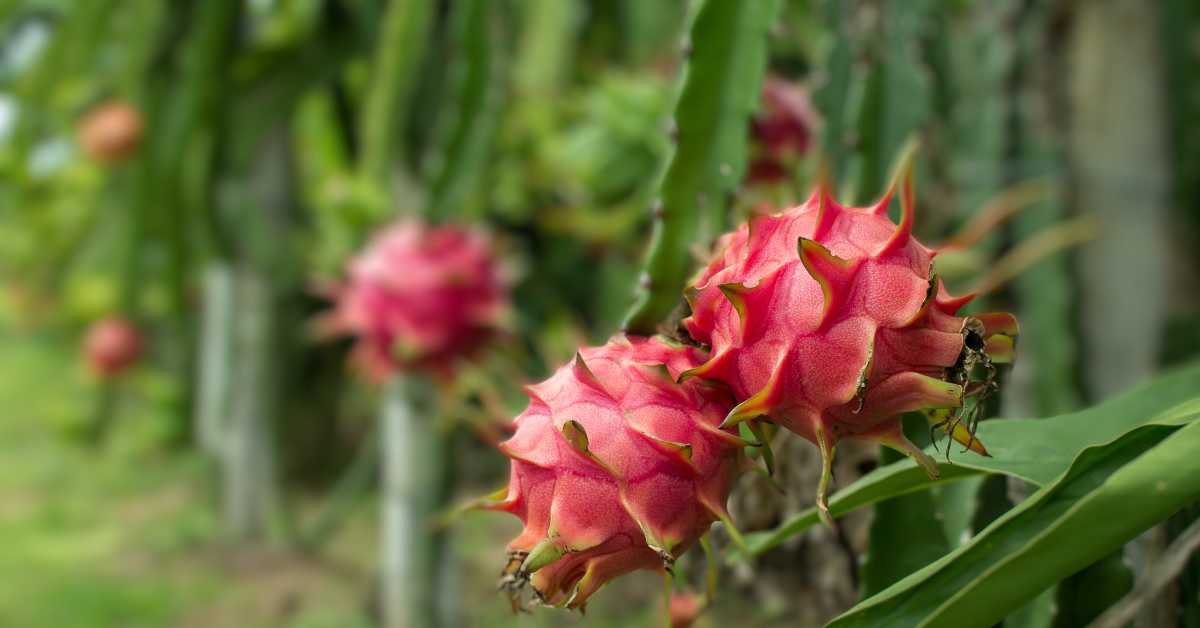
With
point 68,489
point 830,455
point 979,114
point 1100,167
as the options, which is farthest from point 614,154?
point 68,489

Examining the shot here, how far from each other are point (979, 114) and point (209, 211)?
1.47m

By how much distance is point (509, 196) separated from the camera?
228cm

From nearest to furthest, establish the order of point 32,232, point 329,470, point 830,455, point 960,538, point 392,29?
point 830,455 < point 960,538 < point 392,29 < point 329,470 < point 32,232

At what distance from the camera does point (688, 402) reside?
522mm

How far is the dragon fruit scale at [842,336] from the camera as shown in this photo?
483 mm

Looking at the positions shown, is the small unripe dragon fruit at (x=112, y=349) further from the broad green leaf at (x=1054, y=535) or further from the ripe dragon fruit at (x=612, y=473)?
the broad green leaf at (x=1054, y=535)

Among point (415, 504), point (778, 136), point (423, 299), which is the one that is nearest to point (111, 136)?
point (415, 504)

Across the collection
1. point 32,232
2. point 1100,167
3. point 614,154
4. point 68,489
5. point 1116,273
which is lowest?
point 1116,273

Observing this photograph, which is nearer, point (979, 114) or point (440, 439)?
point (979, 114)

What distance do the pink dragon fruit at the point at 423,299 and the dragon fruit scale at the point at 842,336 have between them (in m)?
1.13

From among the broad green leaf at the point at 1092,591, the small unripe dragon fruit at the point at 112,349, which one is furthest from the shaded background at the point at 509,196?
the small unripe dragon fruit at the point at 112,349

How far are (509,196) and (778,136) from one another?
1014 mm

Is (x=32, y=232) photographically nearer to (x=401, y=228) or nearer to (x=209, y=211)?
(x=209, y=211)

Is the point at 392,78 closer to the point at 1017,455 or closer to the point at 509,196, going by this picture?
the point at 509,196
